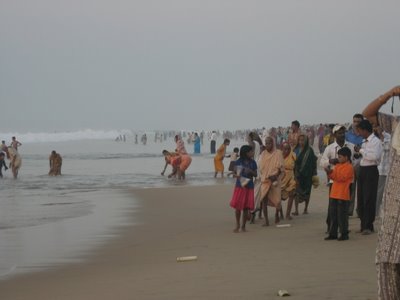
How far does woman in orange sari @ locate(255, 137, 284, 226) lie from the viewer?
11.5 meters

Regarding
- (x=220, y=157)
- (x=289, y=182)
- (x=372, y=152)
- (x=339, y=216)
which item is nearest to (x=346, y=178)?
(x=339, y=216)

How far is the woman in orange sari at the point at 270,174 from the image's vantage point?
37.7ft

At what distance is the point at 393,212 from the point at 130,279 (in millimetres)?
4342

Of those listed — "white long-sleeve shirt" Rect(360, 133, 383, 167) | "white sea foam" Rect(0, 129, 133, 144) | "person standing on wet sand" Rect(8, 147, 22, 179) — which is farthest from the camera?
"white sea foam" Rect(0, 129, 133, 144)

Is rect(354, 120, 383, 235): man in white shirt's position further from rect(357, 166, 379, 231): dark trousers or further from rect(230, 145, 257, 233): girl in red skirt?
rect(230, 145, 257, 233): girl in red skirt

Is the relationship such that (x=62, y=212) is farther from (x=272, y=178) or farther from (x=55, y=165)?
(x=55, y=165)

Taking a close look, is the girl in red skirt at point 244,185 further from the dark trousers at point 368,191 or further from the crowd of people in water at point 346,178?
the dark trousers at point 368,191

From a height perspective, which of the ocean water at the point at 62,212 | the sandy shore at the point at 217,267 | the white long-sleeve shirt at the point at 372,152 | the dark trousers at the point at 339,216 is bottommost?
the ocean water at the point at 62,212

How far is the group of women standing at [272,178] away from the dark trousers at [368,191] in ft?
6.38

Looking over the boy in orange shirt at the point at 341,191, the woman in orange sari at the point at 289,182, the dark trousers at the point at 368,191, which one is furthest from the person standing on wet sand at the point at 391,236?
the woman in orange sari at the point at 289,182

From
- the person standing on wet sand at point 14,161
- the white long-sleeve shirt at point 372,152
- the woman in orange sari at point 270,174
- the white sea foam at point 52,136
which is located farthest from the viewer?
the white sea foam at point 52,136

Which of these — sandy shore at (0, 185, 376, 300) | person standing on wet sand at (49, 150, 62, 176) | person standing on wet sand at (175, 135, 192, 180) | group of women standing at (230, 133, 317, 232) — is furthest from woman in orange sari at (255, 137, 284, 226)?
person standing on wet sand at (49, 150, 62, 176)

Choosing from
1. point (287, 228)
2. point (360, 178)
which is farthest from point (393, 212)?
point (287, 228)

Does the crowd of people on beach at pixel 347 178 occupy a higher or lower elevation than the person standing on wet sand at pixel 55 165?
higher
